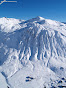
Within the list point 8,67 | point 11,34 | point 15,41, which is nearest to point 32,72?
point 8,67

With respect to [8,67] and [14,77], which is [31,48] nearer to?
[8,67]

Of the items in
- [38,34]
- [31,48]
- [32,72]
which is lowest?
[32,72]

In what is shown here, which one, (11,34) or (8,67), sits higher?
(11,34)

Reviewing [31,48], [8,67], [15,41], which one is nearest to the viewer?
[8,67]

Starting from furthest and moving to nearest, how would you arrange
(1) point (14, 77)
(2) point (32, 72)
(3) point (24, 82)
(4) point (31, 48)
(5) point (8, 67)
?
1. (4) point (31, 48)
2. (5) point (8, 67)
3. (2) point (32, 72)
4. (1) point (14, 77)
5. (3) point (24, 82)

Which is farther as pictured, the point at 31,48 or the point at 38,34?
the point at 38,34

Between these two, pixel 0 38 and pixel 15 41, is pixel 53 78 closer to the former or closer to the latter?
pixel 15 41
